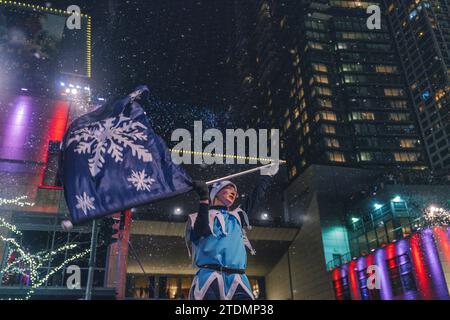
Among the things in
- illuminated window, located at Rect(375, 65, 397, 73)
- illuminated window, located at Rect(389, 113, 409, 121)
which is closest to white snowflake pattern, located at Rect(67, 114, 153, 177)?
illuminated window, located at Rect(389, 113, 409, 121)

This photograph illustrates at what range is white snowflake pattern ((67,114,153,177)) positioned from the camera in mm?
4191

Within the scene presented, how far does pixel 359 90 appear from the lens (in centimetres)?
6619

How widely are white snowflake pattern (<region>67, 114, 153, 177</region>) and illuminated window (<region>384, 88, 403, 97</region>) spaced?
232 ft

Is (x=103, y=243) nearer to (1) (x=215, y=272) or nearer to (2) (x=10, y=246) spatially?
(1) (x=215, y=272)

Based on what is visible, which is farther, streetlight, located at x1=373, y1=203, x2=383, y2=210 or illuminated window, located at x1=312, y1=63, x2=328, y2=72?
illuminated window, located at x1=312, y1=63, x2=328, y2=72

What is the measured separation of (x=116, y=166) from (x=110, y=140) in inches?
15.1

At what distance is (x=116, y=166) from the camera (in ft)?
13.6

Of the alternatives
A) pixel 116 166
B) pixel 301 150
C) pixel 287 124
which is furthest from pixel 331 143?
pixel 116 166

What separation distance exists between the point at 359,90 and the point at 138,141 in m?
68.2

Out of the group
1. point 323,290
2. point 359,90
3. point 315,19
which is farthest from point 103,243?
point 315,19

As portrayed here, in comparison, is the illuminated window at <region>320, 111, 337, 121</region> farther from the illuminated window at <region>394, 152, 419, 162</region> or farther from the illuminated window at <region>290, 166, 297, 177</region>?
the illuminated window at <region>290, 166, 297, 177</region>

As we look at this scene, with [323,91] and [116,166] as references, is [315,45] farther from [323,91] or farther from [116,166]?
[116,166]

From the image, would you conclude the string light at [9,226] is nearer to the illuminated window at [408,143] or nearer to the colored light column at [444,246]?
the colored light column at [444,246]

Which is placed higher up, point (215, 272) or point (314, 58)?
point (314, 58)
